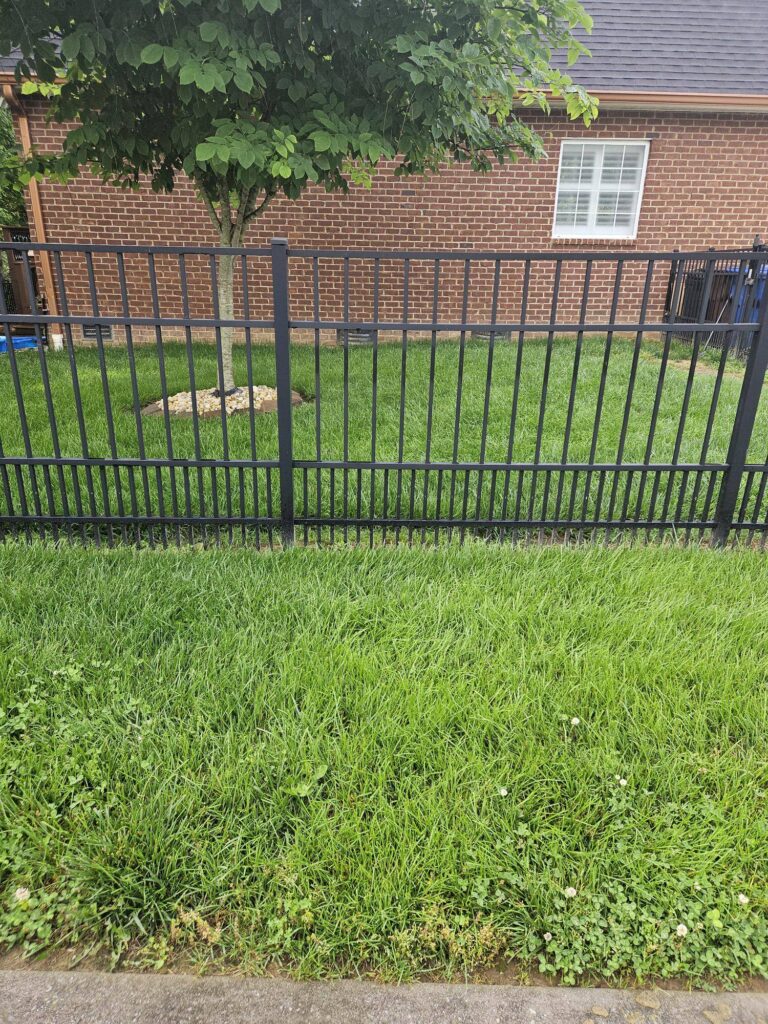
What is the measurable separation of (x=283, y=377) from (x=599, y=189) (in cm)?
888

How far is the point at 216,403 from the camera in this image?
654cm

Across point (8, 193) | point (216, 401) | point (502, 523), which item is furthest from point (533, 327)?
point (8, 193)

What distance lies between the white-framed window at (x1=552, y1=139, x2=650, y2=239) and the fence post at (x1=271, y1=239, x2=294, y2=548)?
325 inches

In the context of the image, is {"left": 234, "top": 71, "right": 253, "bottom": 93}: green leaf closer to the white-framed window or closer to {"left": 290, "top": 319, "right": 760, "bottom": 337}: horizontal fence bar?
{"left": 290, "top": 319, "right": 760, "bottom": 337}: horizontal fence bar

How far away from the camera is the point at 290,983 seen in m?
1.57

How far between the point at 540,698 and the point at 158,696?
1.35 m

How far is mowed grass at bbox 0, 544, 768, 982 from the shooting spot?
5.48ft

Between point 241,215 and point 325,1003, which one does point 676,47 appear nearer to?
point 241,215

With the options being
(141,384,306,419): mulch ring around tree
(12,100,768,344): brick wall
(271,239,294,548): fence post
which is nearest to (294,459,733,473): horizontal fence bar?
(271,239,294,548): fence post

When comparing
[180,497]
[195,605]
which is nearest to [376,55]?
[180,497]

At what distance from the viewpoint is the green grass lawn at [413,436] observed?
152 inches

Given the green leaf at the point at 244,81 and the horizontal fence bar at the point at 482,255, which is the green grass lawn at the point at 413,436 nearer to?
the horizontal fence bar at the point at 482,255

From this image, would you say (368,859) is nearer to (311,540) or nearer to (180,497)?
(311,540)

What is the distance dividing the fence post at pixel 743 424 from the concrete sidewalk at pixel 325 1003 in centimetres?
274
